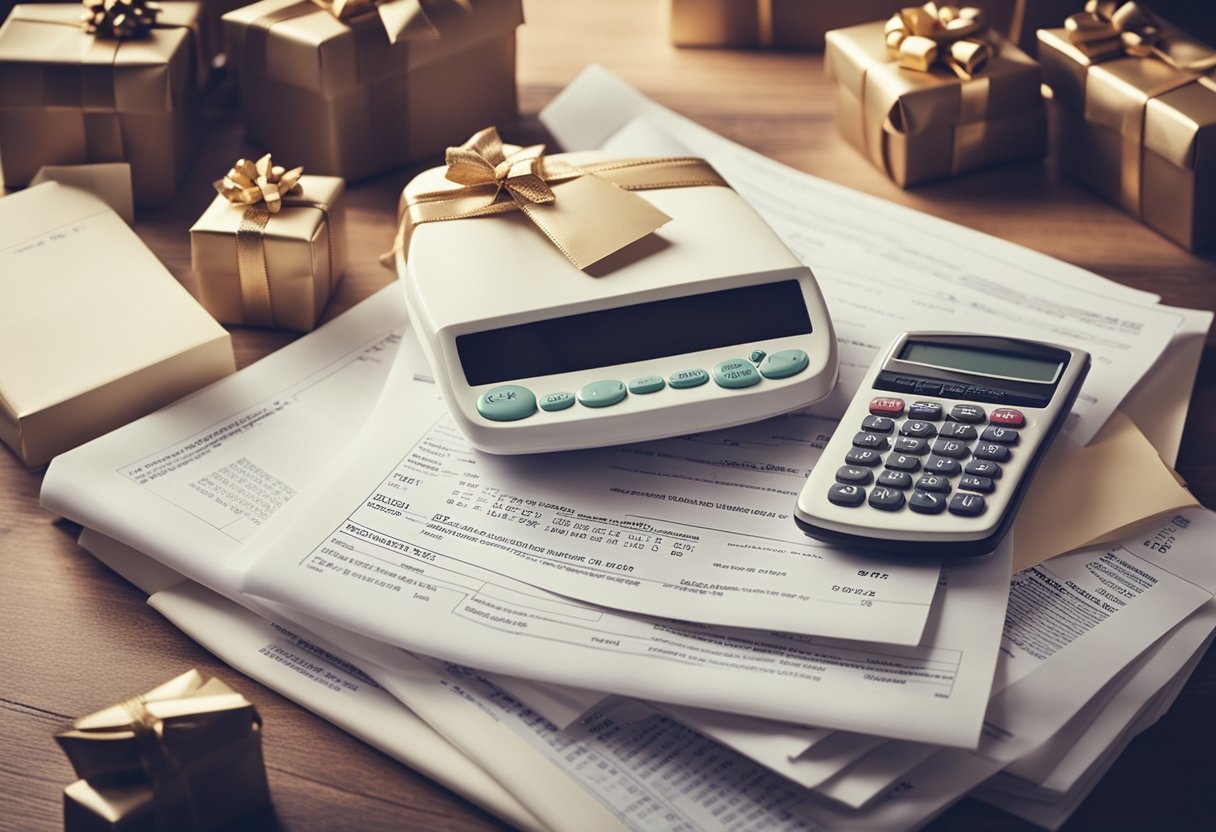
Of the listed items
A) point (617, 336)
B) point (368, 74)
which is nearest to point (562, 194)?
point (617, 336)

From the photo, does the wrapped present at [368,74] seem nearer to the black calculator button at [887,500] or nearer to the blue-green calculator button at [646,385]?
the blue-green calculator button at [646,385]

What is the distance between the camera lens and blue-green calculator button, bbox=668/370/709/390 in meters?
0.63

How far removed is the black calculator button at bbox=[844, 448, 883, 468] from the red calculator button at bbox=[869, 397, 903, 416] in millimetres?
35

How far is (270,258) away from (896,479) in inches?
16.3

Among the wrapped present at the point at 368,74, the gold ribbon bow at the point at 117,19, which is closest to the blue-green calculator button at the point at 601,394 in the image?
the wrapped present at the point at 368,74

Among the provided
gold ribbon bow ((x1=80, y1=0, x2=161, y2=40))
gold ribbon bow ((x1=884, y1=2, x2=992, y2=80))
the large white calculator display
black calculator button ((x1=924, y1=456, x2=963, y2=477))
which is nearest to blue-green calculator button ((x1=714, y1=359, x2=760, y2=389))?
the large white calculator display

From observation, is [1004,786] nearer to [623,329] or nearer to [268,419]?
[623,329]

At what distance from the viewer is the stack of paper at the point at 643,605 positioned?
0.51 metres

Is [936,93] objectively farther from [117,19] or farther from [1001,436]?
[117,19]

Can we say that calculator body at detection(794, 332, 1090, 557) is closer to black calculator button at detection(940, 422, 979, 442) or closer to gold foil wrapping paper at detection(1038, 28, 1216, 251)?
black calculator button at detection(940, 422, 979, 442)

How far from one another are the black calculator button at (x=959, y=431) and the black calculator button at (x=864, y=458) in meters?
0.04

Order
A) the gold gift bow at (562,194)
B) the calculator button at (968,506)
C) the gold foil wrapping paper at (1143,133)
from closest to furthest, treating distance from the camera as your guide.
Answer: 1. the calculator button at (968,506)
2. the gold gift bow at (562,194)
3. the gold foil wrapping paper at (1143,133)

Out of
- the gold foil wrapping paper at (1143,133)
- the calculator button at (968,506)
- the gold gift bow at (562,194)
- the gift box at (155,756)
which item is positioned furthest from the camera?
the gold foil wrapping paper at (1143,133)

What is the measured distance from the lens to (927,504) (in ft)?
1.87
